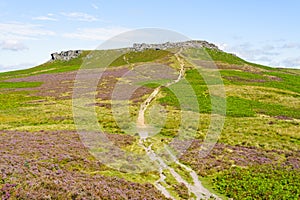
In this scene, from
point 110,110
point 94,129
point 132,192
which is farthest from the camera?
point 110,110

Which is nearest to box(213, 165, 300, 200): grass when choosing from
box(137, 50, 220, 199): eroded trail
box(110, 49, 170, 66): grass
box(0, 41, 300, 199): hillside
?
box(0, 41, 300, 199): hillside

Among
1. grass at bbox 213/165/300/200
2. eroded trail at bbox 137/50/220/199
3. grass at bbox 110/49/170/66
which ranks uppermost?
grass at bbox 110/49/170/66

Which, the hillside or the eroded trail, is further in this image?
the eroded trail

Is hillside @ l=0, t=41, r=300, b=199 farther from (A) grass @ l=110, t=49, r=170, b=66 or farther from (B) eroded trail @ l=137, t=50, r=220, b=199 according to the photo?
(A) grass @ l=110, t=49, r=170, b=66

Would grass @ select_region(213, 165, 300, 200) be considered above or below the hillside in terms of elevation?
below

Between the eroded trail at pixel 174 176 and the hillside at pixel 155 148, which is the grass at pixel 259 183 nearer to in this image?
the hillside at pixel 155 148

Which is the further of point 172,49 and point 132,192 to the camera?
point 172,49

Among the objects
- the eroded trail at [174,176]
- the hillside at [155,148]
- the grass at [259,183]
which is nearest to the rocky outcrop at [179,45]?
the hillside at [155,148]

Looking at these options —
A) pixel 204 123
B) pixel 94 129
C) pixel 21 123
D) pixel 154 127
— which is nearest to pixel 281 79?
pixel 204 123

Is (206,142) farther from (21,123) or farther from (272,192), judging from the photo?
(21,123)

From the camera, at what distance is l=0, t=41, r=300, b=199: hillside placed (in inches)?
876

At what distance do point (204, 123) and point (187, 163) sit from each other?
18.6m

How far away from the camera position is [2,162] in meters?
24.0

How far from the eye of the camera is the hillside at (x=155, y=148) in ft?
73.0
